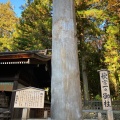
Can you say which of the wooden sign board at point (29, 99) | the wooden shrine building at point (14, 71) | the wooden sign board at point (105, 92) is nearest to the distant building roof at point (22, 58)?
the wooden shrine building at point (14, 71)

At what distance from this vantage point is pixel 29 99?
5.24 metres

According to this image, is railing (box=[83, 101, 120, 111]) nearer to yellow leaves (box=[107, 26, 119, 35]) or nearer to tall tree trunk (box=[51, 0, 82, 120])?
yellow leaves (box=[107, 26, 119, 35])

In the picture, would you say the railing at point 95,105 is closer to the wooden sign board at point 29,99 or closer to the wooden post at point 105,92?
the wooden post at point 105,92

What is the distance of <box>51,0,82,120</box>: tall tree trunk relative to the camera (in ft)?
4.17

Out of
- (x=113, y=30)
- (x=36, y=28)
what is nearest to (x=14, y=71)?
(x=113, y=30)

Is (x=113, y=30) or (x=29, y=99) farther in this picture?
(x=113, y=30)

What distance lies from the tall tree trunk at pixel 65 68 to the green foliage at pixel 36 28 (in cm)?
1490

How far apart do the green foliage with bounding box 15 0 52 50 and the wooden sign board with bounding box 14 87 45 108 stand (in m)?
11.3

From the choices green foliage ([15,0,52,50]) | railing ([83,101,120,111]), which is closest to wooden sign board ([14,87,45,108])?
railing ([83,101,120,111])

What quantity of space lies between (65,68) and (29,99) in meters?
4.16

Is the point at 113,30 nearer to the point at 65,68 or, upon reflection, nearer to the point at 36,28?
the point at 36,28

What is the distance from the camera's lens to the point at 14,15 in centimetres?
2297

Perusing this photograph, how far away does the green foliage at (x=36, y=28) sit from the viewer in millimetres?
16625

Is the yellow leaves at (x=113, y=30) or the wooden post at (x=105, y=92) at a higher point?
the yellow leaves at (x=113, y=30)
